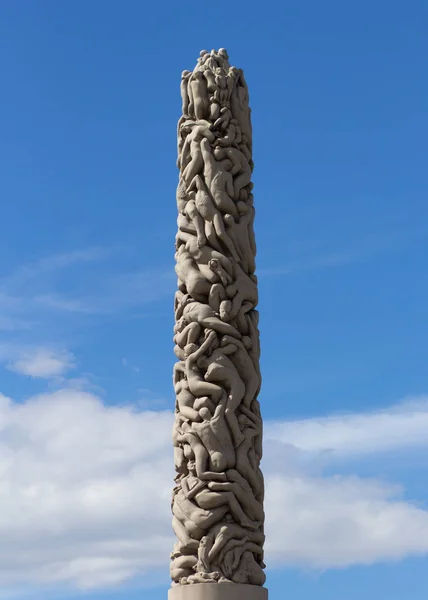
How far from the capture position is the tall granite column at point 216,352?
1226 centimetres

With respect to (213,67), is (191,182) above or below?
below

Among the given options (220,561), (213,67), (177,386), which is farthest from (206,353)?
(213,67)

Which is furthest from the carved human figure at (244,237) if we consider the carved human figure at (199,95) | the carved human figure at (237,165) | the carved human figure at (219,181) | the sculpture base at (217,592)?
the sculpture base at (217,592)

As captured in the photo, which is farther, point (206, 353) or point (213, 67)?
point (213, 67)

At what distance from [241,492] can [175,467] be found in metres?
0.81

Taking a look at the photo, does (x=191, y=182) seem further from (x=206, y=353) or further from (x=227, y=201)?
(x=206, y=353)

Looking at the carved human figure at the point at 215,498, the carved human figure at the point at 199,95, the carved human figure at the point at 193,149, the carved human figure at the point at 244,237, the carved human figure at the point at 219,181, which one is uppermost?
the carved human figure at the point at 199,95

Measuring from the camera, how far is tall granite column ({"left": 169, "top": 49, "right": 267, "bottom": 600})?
12258mm

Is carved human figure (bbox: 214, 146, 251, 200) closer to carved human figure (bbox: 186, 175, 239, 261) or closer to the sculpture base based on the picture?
carved human figure (bbox: 186, 175, 239, 261)

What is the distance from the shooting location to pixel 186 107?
13.8 metres

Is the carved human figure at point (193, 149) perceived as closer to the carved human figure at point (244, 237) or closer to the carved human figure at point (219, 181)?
the carved human figure at point (219, 181)

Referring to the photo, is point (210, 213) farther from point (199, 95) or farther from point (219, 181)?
point (199, 95)

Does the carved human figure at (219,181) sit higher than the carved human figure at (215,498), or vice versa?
the carved human figure at (219,181)

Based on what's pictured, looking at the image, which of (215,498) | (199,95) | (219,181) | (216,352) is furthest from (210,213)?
(215,498)
